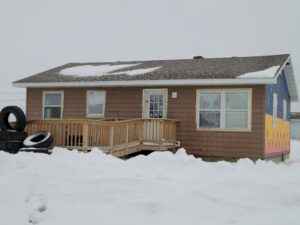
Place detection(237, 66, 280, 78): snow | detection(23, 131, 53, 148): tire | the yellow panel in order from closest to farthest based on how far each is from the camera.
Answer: detection(23, 131, 53, 148): tire
detection(237, 66, 280, 78): snow
the yellow panel

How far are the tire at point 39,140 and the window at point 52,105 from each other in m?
4.90

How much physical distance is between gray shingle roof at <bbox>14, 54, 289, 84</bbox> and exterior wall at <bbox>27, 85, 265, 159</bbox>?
521mm

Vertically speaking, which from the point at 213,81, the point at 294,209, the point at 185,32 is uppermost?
the point at 185,32

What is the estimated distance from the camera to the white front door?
683 inches

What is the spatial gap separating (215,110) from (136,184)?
8.13 m

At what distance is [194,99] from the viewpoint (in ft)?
55.1

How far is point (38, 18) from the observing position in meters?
192

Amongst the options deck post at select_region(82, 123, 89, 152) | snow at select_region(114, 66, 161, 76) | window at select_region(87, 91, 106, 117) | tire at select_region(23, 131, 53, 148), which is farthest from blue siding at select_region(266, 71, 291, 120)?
tire at select_region(23, 131, 53, 148)

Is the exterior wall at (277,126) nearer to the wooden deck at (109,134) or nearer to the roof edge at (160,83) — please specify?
the roof edge at (160,83)

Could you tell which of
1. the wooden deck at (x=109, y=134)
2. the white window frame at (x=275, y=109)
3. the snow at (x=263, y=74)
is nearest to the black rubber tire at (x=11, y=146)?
the wooden deck at (x=109, y=134)

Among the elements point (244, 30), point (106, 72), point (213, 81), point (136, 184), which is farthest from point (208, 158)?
point (244, 30)

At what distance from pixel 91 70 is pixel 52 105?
245 cm

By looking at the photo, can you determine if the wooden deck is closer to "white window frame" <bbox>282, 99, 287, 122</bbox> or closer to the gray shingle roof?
the gray shingle roof

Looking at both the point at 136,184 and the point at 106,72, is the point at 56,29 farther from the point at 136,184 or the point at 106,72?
the point at 136,184
